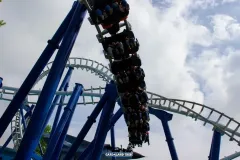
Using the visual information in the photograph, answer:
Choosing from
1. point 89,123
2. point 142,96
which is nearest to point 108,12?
point 142,96

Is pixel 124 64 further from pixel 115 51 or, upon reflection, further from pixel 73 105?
pixel 73 105

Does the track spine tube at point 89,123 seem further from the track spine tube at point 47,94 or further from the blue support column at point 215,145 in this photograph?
the blue support column at point 215,145

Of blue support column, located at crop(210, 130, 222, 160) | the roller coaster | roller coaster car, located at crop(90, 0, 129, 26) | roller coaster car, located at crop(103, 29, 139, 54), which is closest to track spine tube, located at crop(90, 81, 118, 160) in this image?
the roller coaster

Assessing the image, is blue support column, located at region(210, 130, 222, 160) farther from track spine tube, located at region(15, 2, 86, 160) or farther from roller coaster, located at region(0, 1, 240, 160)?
track spine tube, located at region(15, 2, 86, 160)

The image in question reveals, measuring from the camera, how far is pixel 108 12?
255 inches

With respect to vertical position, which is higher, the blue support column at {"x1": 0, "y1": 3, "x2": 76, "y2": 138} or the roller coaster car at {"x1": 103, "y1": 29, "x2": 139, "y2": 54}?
the roller coaster car at {"x1": 103, "y1": 29, "x2": 139, "y2": 54}

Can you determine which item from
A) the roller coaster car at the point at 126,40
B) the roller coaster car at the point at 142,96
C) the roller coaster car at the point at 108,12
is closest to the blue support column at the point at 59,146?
the roller coaster car at the point at 142,96

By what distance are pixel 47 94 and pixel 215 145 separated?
24.4ft

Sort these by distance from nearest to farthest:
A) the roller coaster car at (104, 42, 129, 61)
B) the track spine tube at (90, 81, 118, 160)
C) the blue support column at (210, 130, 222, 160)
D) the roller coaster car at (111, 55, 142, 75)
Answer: the roller coaster car at (104, 42, 129, 61) < the roller coaster car at (111, 55, 142, 75) < the track spine tube at (90, 81, 118, 160) < the blue support column at (210, 130, 222, 160)

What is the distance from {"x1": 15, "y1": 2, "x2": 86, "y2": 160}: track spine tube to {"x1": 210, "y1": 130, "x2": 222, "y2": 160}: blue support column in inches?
278

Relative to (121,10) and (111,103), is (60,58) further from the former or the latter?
(111,103)

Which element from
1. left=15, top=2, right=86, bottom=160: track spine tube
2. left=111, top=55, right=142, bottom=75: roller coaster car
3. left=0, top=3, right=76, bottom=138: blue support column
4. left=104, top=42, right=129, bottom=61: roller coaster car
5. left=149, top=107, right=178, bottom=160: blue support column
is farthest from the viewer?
left=149, top=107, right=178, bottom=160: blue support column

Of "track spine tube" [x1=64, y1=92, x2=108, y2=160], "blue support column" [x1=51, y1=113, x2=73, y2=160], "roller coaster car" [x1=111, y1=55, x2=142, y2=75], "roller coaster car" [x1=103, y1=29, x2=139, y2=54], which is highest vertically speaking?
"roller coaster car" [x1=103, y1=29, x2=139, y2=54]

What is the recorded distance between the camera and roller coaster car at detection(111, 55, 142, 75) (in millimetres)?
7094
